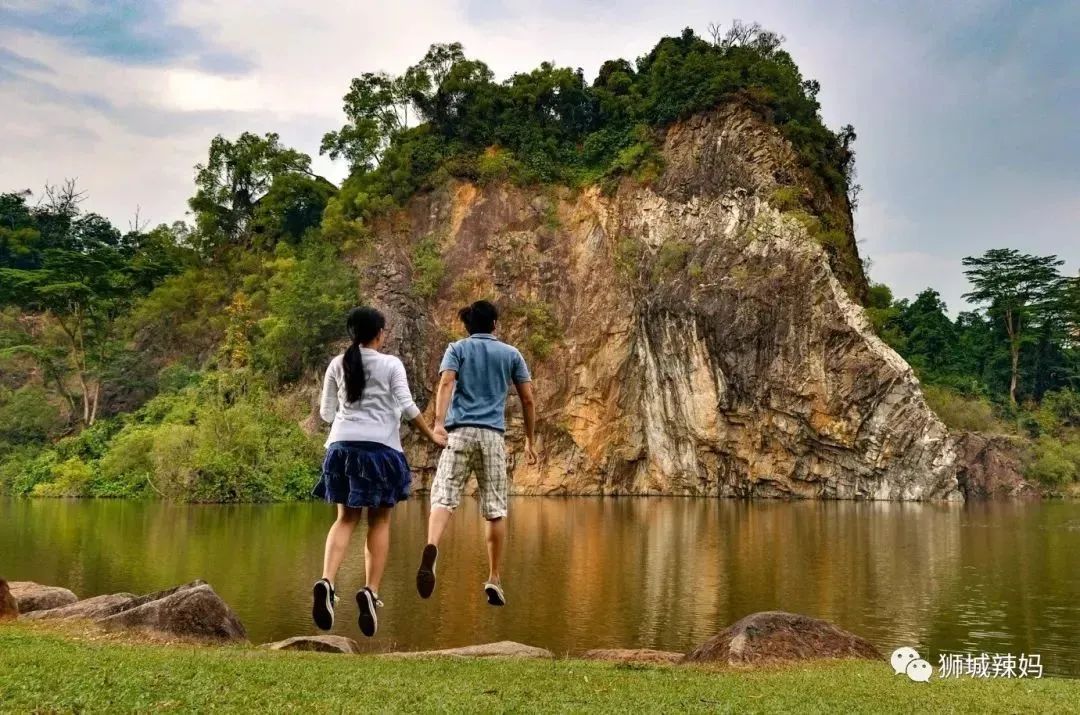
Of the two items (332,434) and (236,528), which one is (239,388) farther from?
(332,434)

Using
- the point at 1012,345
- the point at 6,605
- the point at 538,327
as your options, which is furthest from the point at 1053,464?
the point at 6,605

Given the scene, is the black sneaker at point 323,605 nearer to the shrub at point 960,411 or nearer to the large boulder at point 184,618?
the large boulder at point 184,618

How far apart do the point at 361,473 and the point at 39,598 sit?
330 inches

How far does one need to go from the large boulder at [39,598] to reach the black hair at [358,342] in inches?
325

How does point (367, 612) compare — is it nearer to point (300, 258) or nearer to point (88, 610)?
point (88, 610)

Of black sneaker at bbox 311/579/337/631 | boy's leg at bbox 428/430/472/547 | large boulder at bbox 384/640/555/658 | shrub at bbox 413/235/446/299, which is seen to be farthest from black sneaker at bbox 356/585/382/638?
shrub at bbox 413/235/446/299

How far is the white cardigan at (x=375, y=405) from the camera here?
20.8 feet

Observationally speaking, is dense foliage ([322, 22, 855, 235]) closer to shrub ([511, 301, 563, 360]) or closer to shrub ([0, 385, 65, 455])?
shrub ([511, 301, 563, 360])

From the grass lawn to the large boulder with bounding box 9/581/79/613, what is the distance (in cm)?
352

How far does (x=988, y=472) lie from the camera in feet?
159

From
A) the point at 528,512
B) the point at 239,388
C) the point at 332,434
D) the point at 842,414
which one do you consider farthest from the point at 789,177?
the point at 332,434

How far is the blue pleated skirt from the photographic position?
6355 mm

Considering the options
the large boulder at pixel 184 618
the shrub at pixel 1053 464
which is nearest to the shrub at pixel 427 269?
the shrub at pixel 1053 464

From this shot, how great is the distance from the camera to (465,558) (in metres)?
20.2
